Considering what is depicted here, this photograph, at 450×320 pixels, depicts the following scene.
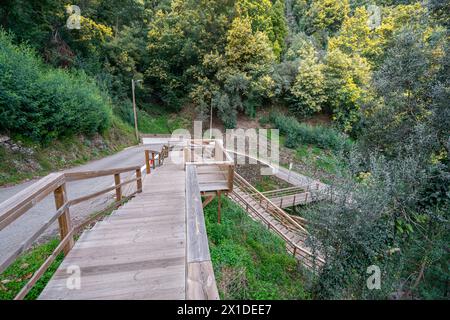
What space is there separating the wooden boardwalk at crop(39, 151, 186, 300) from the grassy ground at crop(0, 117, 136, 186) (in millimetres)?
6164

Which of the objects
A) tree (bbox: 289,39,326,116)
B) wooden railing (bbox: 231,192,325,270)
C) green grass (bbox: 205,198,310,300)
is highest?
tree (bbox: 289,39,326,116)

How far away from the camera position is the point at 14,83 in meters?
7.18

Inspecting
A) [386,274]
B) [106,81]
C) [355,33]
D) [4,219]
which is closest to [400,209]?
[386,274]

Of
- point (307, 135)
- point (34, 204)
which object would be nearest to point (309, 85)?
point (307, 135)

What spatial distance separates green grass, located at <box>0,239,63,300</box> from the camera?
2.13m

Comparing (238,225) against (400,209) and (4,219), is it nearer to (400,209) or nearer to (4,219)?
(400,209)

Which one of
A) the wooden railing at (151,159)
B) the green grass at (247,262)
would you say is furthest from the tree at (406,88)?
the wooden railing at (151,159)

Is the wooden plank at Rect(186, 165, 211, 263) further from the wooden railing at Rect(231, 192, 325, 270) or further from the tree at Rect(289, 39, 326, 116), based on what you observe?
the tree at Rect(289, 39, 326, 116)

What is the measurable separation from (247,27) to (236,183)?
656 inches

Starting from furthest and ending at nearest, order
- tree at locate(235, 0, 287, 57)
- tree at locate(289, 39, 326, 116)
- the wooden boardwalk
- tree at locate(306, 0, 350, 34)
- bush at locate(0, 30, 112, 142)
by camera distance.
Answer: tree at locate(306, 0, 350, 34), tree at locate(235, 0, 287, 57), tree at locate(289, 39, 326, 116), bush at locate(0, 30, 112, 142), the wooden boardwalk

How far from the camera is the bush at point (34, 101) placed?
699cm

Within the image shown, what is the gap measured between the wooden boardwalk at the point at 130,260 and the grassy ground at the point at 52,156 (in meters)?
6.16

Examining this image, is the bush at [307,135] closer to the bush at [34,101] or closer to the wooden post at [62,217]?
the bush at [34,101]

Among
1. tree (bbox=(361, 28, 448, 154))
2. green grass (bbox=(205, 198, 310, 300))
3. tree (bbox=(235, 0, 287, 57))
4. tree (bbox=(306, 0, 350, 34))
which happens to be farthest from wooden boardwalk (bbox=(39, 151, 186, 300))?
tree (bbox=(306, 0, 350, 34))
